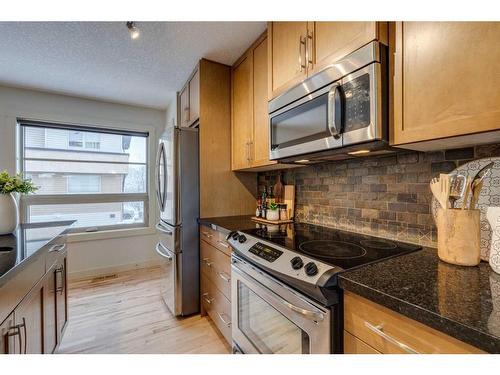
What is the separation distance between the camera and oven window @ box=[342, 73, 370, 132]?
3.22 ft

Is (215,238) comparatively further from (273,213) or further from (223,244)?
(273,213)

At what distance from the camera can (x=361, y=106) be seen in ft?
3.29

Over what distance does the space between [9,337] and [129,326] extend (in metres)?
1.27

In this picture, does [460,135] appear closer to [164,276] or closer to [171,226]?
[171,226]

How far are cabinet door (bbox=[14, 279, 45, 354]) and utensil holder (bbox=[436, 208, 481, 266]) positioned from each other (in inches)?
66.6

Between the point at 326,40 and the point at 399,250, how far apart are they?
1064 mm

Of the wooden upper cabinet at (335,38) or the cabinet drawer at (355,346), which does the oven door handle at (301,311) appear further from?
the wooden upper cabinet at (335,38)

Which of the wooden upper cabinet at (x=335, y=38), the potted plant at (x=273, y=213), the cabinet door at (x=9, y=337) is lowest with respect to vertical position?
the cabinet door at (x=9, y=337)

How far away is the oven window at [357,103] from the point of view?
3.22ft

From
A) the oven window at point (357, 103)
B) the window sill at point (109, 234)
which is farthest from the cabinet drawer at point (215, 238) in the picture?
the window sill at point (109, 234)

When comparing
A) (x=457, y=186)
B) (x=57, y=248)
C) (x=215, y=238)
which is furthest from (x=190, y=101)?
(x=457, y=186)

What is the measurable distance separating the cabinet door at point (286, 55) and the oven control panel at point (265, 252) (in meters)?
0.93

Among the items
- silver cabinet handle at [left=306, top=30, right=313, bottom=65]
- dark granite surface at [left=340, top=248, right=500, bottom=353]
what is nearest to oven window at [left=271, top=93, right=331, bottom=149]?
silver cabinet handle at [left=306, top=30, right=313, bottom=65]

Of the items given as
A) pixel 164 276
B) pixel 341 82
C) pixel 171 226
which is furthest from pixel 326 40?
pixel 164 276
